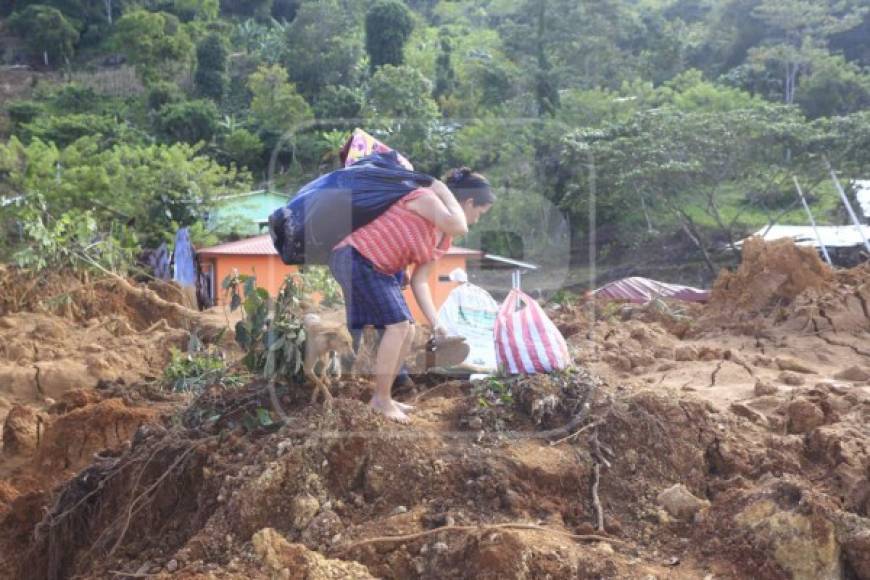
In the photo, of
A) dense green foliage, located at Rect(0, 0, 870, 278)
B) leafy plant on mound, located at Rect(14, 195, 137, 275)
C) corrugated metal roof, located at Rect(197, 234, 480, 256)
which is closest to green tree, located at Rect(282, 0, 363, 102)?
dense green foliage, located at Rect(0, 0, 870, 278)

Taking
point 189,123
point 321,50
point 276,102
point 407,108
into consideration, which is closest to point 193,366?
point 407,108

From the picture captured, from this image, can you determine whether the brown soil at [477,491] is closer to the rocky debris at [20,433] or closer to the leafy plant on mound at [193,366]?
the rocky debris at [20,433]

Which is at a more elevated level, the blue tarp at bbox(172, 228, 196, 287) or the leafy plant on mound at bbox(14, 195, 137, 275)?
the leafy plant on mound at bbox(14, 195, 137, 275)

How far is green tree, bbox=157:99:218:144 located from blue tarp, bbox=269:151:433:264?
95.6 feet

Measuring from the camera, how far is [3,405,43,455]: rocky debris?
5.62 m

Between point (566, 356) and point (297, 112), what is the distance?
29011 millimetres

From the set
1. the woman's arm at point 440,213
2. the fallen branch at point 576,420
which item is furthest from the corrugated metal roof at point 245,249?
the fallen branch at point 576,420

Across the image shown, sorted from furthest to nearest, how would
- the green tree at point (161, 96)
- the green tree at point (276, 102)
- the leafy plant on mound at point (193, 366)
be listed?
the green tree at point (161, 96)
the green tree at point (276, 102)
the leafy plant on mound at point (193, 366)

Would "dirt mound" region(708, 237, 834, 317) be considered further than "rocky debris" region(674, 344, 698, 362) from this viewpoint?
Yes

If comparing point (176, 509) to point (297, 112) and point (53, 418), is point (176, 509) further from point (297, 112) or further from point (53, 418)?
point (297, 112)

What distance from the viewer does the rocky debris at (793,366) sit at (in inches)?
245

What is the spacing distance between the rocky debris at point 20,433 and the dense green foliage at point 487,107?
2447 millimetres

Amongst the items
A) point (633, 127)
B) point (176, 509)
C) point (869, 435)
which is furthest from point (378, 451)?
point (633, 127)

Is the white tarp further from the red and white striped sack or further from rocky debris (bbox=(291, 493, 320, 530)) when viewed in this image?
rocky debris (bbox=(291, 493, 320, 530))
